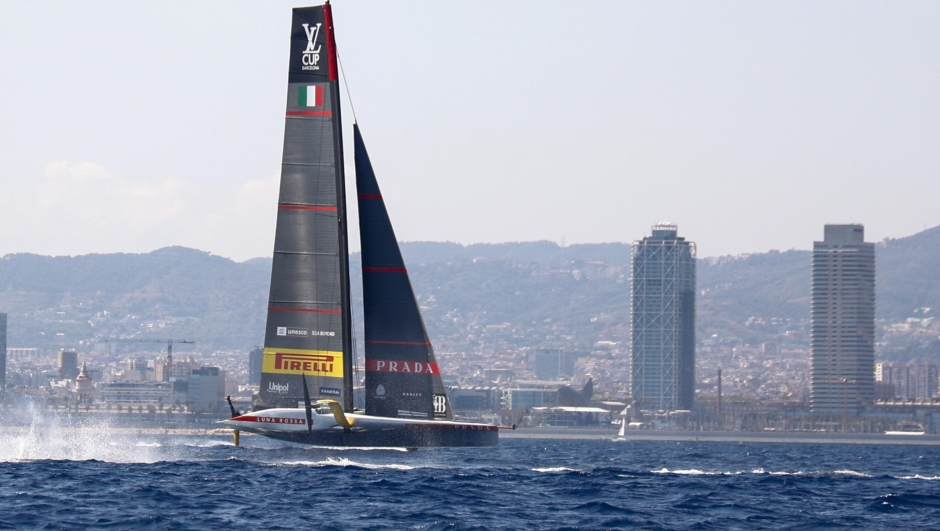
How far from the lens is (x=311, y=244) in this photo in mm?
42000

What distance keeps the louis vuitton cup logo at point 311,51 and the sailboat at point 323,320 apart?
0.09ft

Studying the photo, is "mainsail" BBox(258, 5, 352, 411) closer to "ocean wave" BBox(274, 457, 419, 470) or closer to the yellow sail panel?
the yellow sail panel

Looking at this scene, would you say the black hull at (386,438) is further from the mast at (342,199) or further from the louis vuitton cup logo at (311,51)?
the louis vuitton cup logo at (311,51)

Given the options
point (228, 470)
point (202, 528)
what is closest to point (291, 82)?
point (228, 470)

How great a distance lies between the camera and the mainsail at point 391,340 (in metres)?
43.3

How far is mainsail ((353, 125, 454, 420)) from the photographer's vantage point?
43.3 meters

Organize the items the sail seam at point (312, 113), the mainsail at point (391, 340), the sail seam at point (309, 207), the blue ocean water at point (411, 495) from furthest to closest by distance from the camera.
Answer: the mainsail at point (391, 340)
the sail seam at point (312, 113)
the sail seam at point (309, 207)
the blue ocean water at point (411, 495)

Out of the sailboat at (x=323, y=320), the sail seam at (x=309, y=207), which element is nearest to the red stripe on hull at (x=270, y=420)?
the sailboat at (x=323, y=320)

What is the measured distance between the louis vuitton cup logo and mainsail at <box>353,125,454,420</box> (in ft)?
13.9

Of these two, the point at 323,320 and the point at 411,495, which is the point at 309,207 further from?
the point at 411,495

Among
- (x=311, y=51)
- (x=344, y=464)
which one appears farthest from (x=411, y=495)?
(x=311, y=51)

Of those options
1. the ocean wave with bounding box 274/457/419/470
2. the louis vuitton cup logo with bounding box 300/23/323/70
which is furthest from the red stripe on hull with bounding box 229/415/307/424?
the louis vuitton cup logo with bounding box 300/23/323/70

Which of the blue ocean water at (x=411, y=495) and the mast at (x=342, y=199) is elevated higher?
the mast at (x=342, y=199)

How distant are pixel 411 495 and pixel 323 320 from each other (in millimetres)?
11670
